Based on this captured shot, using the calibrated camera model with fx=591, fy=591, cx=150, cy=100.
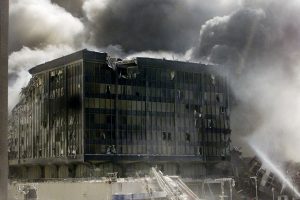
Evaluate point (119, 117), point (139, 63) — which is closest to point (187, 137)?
point (119, 117)

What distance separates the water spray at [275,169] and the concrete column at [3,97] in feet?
336

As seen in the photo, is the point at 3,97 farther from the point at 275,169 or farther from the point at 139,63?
the point at 275,169

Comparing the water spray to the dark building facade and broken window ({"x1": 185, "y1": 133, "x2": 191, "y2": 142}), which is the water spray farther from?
broken window ({"x1": 185, "y1": 133, "x2": 191, "y2": 142})

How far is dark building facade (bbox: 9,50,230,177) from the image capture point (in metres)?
116

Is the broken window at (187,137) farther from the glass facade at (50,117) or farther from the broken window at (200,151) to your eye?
the glass facade at (50,117)

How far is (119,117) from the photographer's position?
387 ft

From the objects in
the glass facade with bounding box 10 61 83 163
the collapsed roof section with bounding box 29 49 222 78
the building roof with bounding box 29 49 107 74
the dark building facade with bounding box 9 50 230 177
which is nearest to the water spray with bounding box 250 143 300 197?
the dark building facade with bounding box 9 50 230 177

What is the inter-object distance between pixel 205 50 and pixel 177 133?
100ft

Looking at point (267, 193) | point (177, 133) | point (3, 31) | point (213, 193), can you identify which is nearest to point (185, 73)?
point (177, 133)

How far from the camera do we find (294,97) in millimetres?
146000

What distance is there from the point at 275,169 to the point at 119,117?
44605mm

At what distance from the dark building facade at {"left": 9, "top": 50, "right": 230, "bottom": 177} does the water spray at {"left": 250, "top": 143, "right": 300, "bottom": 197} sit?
14.1 meters

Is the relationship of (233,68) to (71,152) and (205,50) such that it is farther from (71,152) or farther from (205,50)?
(71,152)

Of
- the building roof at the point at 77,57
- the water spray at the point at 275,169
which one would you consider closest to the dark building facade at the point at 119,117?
the building roof at the point at 77,57
